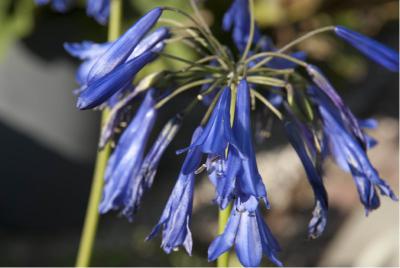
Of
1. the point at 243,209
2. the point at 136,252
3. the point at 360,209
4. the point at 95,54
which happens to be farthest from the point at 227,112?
the point at 360,209

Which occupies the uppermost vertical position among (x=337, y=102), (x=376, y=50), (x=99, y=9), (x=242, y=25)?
(x=99, y=9)

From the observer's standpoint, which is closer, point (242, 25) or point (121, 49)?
point (121, 49)

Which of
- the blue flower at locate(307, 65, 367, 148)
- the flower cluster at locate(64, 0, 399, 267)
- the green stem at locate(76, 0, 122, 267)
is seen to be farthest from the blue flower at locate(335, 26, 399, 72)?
the green stem at locate(76, 0, 122, 267)

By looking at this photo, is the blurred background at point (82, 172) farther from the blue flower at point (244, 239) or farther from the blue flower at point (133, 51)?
the blue flower at point (244, 239)

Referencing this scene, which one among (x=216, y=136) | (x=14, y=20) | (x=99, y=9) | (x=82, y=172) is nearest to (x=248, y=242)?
(x=216, y=136)

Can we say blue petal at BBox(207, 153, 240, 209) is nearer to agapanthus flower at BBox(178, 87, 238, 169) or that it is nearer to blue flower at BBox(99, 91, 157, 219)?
agapanthus flower at BBox(178, 87, 238, 169)

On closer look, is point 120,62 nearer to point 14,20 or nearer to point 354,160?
point 354,160
